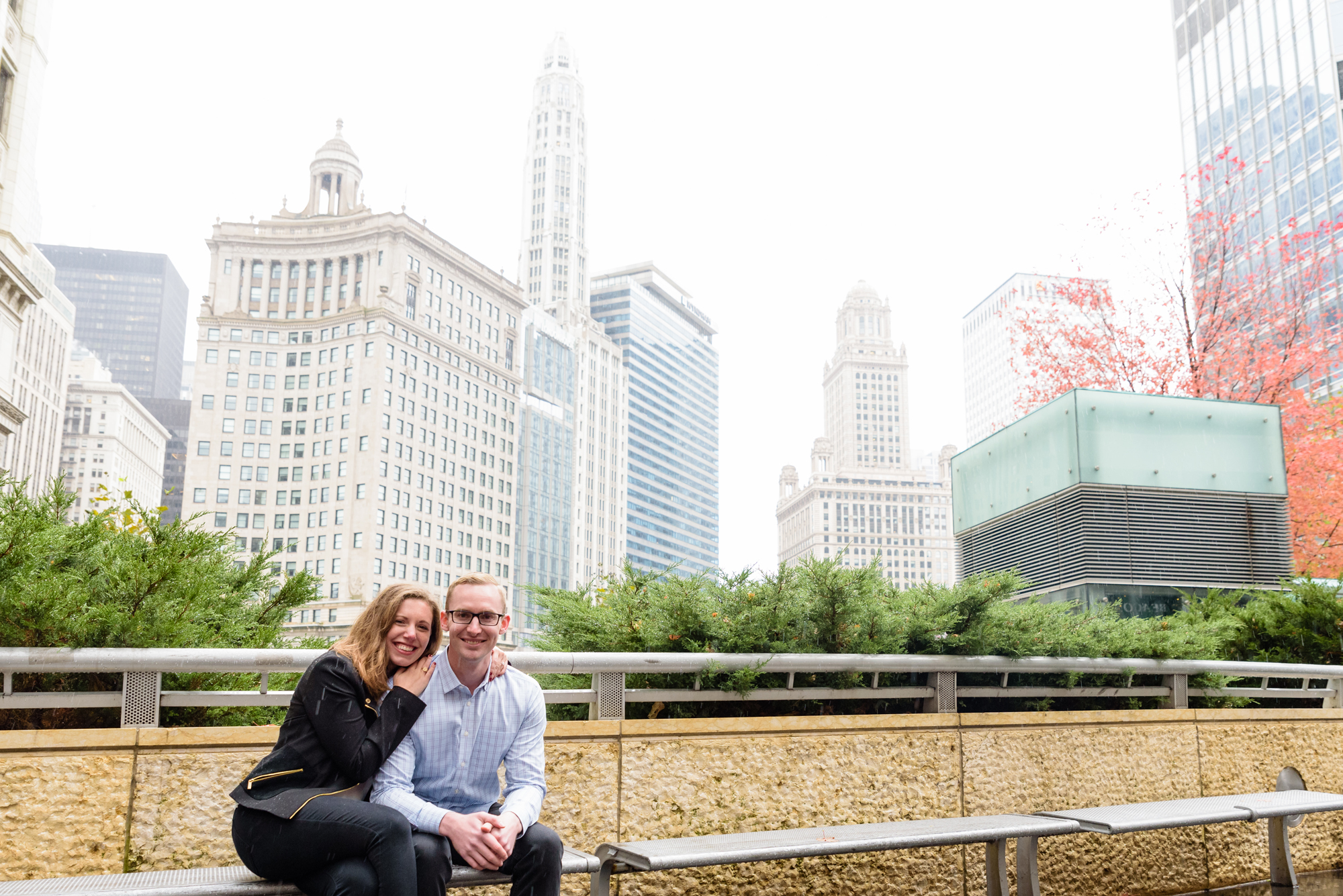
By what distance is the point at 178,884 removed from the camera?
3223 mm

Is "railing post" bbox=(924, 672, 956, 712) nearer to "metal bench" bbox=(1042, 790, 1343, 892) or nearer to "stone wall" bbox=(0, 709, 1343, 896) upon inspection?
"stone wall" bbox=(0, 709, 1343, 896)

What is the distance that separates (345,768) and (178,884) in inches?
23.2

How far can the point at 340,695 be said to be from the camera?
11.2ft

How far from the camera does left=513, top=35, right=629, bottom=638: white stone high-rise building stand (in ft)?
422

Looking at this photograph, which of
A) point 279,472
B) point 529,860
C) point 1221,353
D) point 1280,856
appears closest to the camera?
point 529,860

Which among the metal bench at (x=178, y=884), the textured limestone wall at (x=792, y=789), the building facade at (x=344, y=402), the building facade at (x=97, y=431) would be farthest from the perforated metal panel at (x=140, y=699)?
the building facade at (x=97, y=431)

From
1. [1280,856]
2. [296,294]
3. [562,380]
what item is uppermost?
[296,294]

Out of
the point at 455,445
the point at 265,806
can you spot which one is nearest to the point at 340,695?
the point at 265,806

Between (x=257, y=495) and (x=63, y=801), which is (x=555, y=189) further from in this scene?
(x=63, y=801)

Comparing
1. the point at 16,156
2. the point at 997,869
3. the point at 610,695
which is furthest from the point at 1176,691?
the point at 16,156

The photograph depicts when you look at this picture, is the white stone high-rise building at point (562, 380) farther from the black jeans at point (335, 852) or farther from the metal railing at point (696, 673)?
the black jeans at point (335, 852)

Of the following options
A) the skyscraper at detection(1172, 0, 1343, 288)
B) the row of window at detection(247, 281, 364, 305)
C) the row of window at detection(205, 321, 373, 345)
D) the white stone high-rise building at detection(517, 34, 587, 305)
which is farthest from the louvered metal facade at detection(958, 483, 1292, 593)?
the white stone high-rise building at detection(517, 34, 587, 305)

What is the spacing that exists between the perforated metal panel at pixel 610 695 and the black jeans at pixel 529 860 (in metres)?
1.05

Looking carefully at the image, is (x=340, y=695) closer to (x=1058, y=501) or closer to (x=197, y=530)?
(x=197, y=530)
